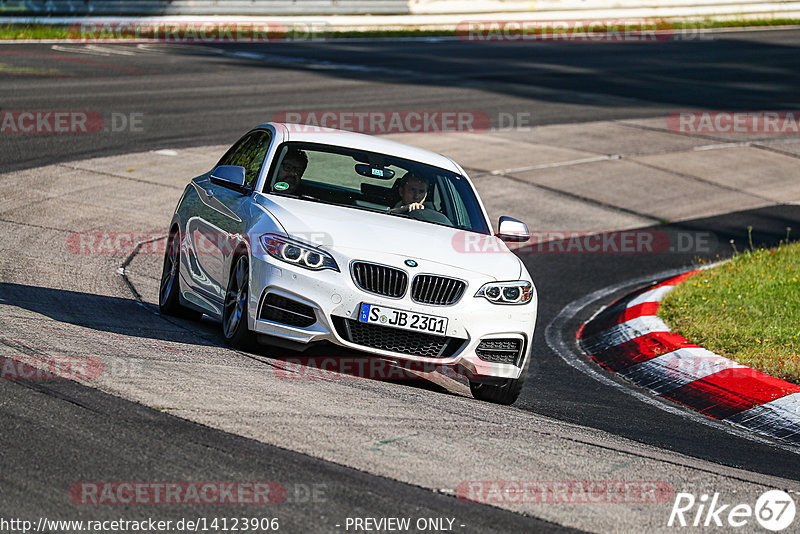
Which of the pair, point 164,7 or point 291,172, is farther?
point 164,7

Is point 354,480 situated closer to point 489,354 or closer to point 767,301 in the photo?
point 489,354

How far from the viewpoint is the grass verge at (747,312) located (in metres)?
9.09

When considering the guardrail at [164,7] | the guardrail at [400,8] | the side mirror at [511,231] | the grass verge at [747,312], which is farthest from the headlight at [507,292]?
the guardrail at [164,7]

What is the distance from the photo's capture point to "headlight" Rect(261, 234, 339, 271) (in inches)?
283

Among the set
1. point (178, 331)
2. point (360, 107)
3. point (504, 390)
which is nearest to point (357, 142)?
point (178, 331)

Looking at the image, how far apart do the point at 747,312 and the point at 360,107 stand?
12.7 m

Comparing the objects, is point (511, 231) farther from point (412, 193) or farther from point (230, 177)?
point (230, 177)

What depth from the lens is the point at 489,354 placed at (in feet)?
24.7

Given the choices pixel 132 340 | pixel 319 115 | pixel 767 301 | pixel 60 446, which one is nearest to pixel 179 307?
pixel 132 340

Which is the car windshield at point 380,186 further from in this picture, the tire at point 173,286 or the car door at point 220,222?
the tire at point 173,286

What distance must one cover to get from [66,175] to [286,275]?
864 cm

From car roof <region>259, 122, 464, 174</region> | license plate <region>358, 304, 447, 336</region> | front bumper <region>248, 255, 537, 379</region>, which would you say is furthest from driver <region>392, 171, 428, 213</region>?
license plate <region>358, 304, 447, 336</region>

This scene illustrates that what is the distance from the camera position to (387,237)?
7535 millimetres

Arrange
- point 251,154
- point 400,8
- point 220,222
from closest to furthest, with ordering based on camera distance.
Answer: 1. point 220,222
2. point 251,154
3. point 400,8
